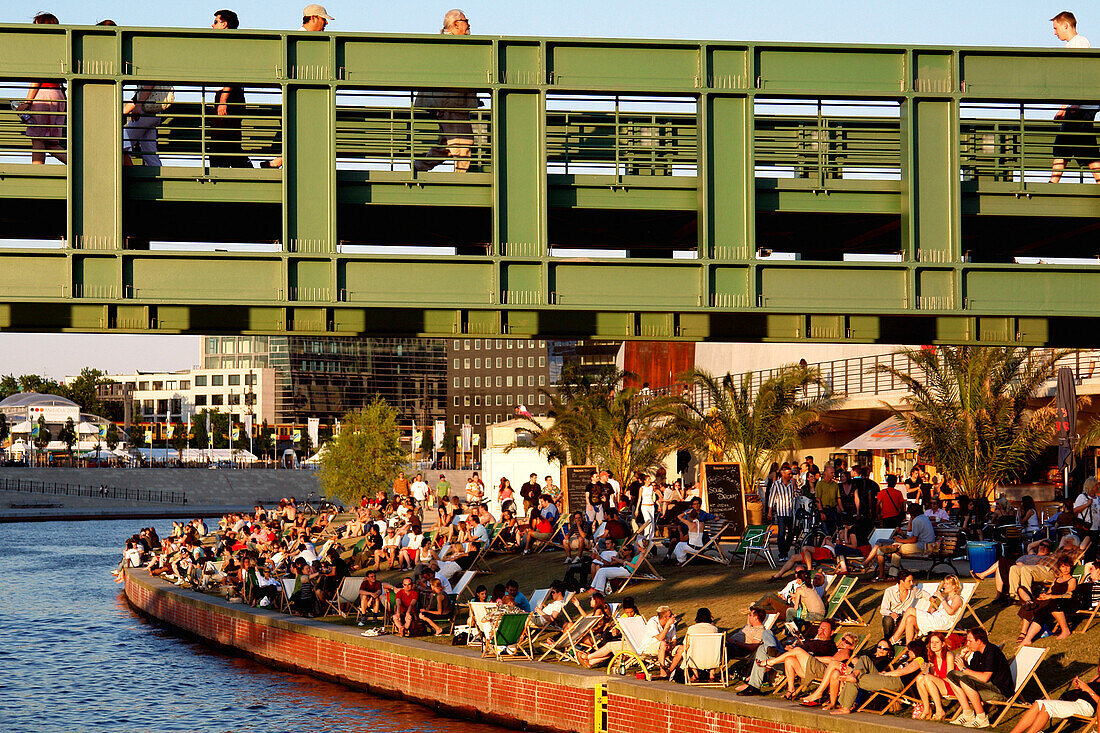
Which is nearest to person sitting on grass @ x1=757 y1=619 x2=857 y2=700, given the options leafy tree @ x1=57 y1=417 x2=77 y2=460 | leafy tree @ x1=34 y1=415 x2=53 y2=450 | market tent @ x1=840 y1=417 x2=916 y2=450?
market tent @ x1=840 y1=417 x2=916 y2=450

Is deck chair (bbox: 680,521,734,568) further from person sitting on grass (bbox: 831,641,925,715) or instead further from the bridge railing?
the bridge railing

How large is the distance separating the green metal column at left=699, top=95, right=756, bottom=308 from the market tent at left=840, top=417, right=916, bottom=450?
68.1ft

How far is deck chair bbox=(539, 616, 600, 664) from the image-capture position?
1670cm

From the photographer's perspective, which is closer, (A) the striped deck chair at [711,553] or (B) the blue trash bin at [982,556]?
(B) the blue trash bin at [982,556]

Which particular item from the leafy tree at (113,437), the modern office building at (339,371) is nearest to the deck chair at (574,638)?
the leafy tree at (113,437)

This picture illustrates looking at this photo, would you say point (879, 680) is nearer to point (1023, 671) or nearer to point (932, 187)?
point (1023, 671)

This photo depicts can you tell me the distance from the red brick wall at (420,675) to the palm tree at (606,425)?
61.0ft

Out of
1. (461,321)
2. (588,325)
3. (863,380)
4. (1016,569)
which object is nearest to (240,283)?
(461,321)

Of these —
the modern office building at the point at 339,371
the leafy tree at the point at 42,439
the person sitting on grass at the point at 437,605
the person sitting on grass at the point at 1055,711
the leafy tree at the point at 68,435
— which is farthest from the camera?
the modern office building at the point at 339,371

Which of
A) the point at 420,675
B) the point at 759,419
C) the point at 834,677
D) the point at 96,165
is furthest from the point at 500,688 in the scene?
the point at 759,419

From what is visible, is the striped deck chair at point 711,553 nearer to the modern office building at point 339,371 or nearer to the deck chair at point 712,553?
the deck chair at point 712,553

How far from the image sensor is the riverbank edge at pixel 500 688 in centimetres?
1330

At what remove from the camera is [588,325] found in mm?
13961

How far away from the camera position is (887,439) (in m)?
35.6
